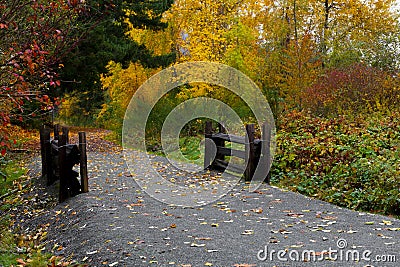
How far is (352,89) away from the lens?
13844 mm

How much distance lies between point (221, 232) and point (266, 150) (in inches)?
138

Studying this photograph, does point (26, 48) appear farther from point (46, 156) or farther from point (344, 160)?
point (344, 160)

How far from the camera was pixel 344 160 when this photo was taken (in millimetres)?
9289

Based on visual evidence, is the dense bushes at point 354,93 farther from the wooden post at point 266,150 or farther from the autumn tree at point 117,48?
the autumn tree at point 117,48

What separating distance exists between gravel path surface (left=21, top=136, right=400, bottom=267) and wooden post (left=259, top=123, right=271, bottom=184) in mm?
595

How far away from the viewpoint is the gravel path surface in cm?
512

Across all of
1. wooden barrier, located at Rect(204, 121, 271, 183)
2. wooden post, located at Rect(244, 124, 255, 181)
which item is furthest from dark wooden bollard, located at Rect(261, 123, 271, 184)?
wooden post, located at Rect(244, 124, 255, 181)

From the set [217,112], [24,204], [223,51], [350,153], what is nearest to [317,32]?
[223,51]

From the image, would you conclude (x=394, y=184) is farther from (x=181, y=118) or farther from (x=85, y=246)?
(x=181, y=118)

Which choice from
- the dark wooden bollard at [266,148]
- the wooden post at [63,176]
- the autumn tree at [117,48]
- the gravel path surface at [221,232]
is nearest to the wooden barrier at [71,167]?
the wooden post at [63,176]

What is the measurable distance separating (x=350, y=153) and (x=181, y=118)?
327 inches

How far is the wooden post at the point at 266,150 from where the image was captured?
30.1 feet

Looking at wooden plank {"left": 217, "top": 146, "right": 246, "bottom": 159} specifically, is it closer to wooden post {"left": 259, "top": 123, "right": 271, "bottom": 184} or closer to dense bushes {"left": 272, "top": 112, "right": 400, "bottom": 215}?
wooden post {"left": 259, "top": 123, "right": 271, "bottom": 184}

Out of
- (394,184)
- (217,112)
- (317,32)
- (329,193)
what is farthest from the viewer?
(317,32)
